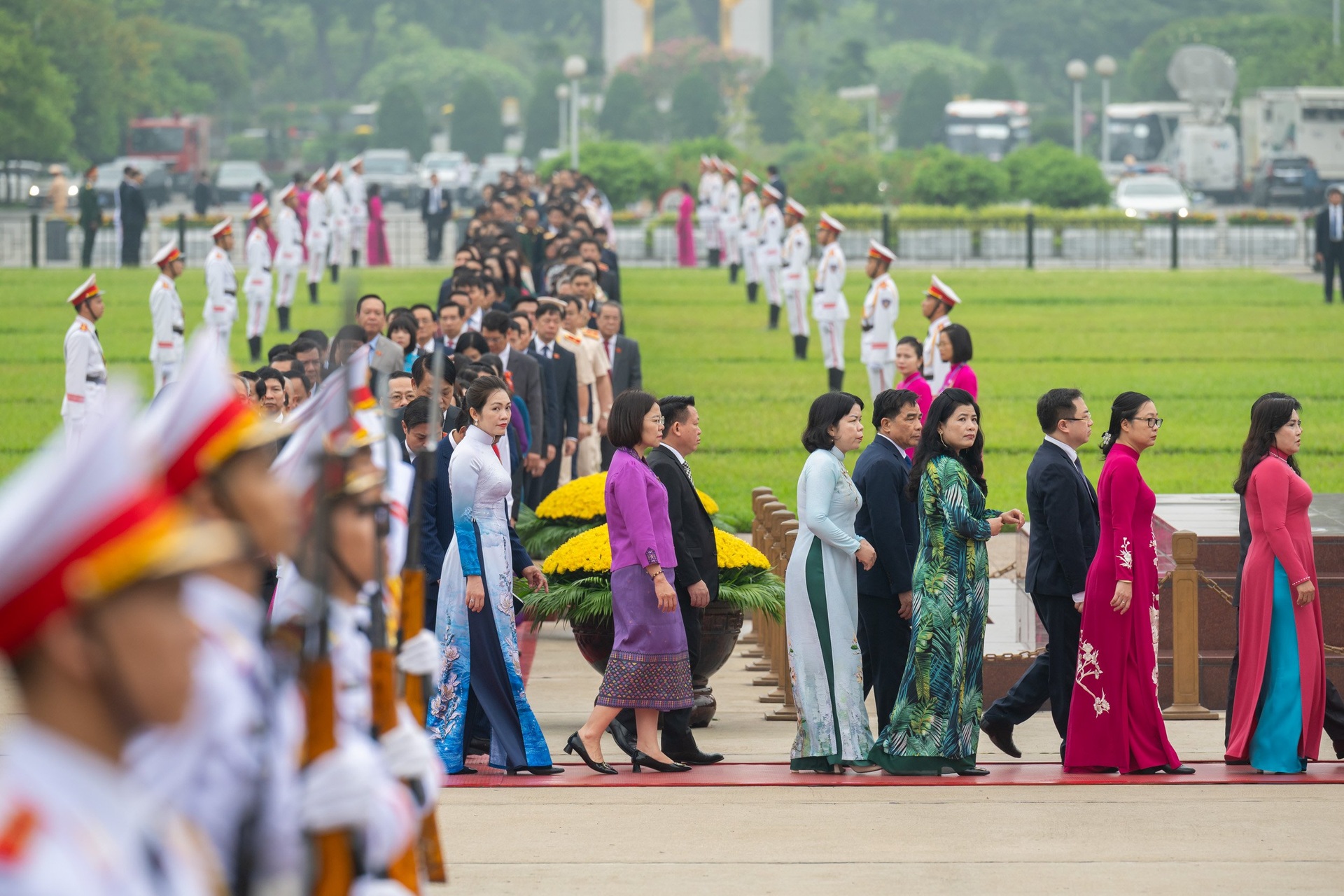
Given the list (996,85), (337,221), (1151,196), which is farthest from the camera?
(996,85)

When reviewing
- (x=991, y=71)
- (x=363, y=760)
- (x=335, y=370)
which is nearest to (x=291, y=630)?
(x=363, y=760)

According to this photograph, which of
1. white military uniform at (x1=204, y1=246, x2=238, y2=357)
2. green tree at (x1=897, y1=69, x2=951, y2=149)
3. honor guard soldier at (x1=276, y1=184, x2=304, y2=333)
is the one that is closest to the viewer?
white military uniform at (x1=204, y1=246, x2=238, y2=357)

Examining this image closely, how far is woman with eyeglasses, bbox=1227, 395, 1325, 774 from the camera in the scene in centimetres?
773

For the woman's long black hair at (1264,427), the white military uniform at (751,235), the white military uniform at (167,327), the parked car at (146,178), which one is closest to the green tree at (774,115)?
the parked car at (146,178)

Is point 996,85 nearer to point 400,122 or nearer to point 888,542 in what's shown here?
point 400,122

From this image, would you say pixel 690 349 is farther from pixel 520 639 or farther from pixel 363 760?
pixel 363 760

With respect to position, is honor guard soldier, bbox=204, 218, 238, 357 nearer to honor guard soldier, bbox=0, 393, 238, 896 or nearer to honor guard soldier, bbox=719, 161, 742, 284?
honor guard soldier, bbox=719, 161, 742, 284

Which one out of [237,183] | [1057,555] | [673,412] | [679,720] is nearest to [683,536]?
[673,412]

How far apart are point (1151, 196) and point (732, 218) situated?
57.3 feet

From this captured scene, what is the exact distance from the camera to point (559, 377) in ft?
42.9

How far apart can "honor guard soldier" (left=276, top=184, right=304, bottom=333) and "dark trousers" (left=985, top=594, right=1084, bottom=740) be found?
18634 millimetres

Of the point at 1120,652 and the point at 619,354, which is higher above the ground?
the point at 619,354

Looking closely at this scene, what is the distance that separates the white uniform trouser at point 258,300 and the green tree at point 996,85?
2287 inches

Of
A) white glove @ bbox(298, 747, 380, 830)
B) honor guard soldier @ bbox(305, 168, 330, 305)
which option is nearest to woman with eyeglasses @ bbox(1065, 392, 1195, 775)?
white glove @ bbox(298, 747, 380, 830)
